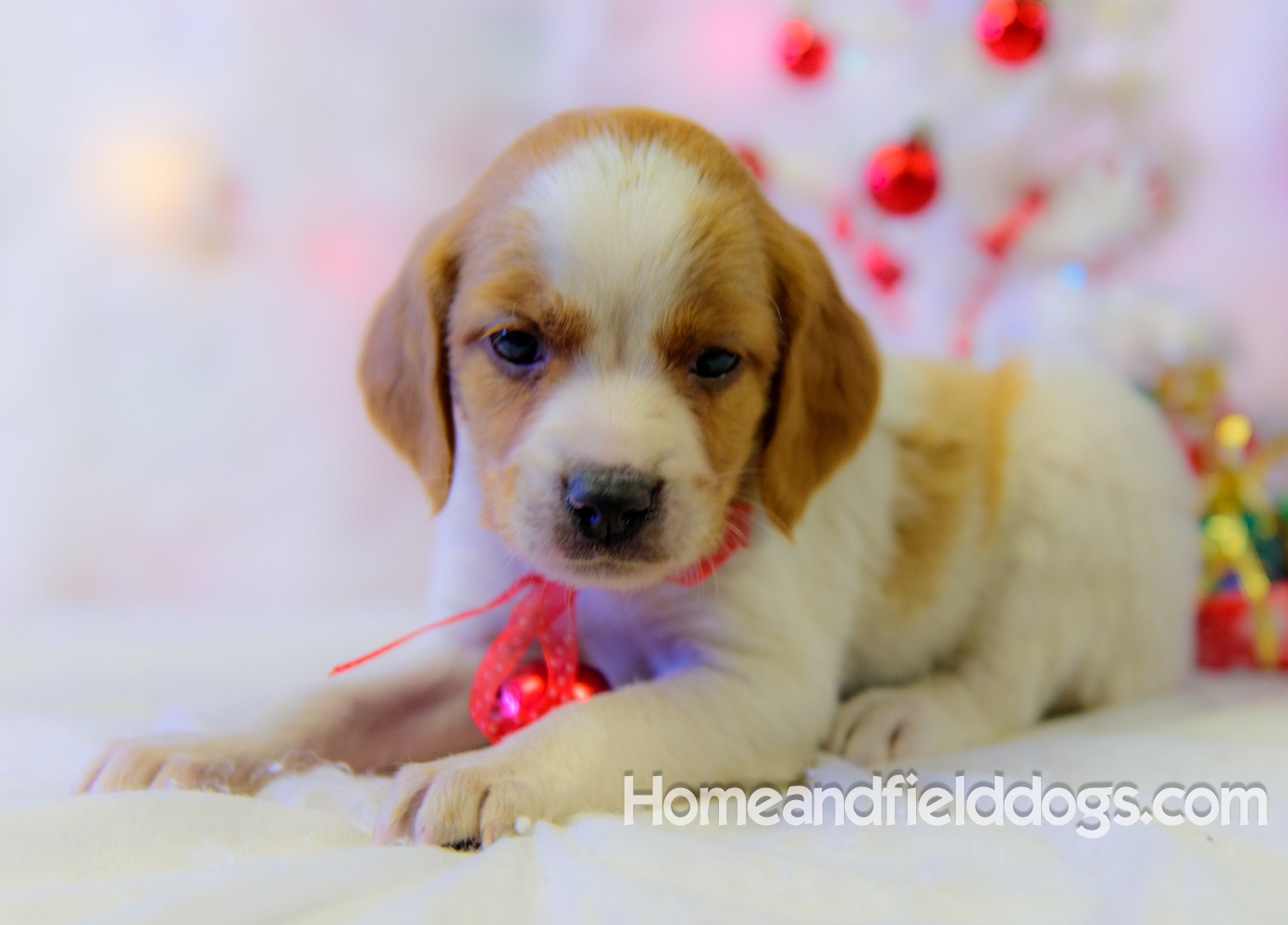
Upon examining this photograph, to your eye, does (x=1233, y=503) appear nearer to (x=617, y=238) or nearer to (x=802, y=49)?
(x=802, y=49)

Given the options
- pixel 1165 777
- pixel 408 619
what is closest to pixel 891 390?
pixel 1165 777

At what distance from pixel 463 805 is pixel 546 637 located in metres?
Answer: 0.58

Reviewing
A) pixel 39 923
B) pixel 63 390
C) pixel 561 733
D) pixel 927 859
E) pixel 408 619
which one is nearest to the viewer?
pixel 39 923

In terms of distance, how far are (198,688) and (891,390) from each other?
2065mm

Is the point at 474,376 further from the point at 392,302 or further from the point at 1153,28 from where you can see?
the point at 1153,28

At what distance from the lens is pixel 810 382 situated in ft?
7.47

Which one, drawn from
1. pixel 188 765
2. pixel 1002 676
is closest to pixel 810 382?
pixel 1002 676

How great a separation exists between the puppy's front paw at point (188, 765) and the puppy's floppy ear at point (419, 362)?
616 mm

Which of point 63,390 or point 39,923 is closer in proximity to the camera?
point 39,923

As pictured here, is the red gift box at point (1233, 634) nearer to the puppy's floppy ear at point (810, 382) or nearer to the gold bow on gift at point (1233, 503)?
the gold bow on gift at point (1233, 503)

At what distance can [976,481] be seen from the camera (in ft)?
9.25

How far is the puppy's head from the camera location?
6.18 ft

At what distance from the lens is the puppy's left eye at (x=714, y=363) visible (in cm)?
208

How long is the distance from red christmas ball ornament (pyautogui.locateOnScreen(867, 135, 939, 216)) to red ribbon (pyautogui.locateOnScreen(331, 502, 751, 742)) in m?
1.77
